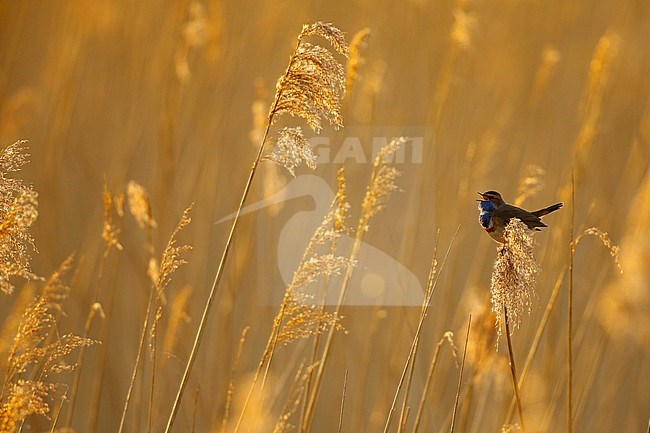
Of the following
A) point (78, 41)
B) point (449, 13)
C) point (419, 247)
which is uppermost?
point (449, 13)

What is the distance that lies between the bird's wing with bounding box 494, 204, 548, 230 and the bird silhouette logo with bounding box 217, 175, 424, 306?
0.86 m

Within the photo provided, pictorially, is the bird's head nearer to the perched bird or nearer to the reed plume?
the perched bird

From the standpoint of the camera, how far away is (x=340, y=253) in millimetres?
1545

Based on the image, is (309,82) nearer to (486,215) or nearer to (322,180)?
(486,215)

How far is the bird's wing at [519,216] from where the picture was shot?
60cm

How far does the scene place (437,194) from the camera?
1668 mm

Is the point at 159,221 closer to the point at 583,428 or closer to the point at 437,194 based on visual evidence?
the point at 437,194

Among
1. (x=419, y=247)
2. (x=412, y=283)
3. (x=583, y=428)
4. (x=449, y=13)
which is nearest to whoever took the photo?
(x=412, y=283)

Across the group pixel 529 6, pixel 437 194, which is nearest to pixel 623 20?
pixel 529 6

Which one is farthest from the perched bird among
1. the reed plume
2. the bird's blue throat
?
the reed plume

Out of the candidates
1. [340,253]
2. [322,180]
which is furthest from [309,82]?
[322,180]

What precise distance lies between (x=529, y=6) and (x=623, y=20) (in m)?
0.29

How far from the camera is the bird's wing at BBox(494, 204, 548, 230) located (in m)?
Answer: 0.60

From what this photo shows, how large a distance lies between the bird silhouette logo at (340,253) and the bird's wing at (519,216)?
859 mm
